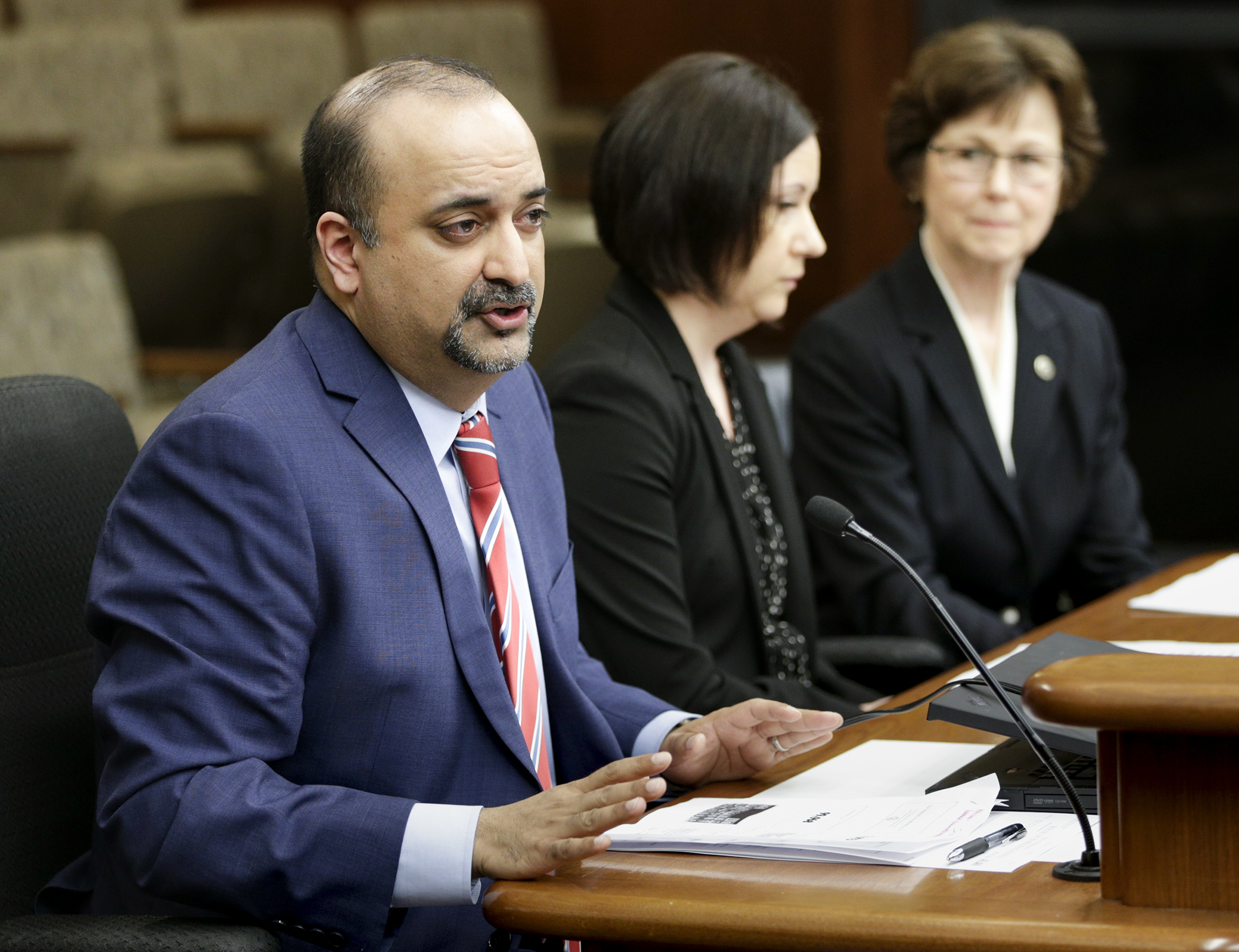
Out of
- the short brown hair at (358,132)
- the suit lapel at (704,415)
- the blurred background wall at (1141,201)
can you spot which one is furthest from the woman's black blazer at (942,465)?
the blurred background wall at (1141,201)

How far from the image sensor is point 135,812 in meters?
1.22

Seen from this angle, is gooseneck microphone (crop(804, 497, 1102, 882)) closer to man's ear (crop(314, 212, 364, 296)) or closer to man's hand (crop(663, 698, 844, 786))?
man's hand (crop(663, 698, 844, 786))

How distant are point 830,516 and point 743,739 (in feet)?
0.71

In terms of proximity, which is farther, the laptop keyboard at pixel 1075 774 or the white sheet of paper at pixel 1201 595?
the white sheet of paper at pixel 1201 595

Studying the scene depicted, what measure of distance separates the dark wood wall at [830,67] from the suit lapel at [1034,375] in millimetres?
1739

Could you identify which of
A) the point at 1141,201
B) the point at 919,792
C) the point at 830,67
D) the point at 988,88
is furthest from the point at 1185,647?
the point at 830,67

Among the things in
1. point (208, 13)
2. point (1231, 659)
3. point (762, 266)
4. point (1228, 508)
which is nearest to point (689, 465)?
point (762, 266)

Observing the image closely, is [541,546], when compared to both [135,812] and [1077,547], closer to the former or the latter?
[135,812]

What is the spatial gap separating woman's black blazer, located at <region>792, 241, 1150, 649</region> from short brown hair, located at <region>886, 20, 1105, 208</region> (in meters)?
0.19

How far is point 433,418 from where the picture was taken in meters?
1.43

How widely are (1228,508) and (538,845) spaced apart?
3.88 metres

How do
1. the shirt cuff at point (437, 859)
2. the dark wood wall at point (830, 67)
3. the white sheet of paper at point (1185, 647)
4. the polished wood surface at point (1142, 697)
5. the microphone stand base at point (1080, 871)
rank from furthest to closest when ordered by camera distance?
the dark wood wall at point (830, 67)
the white sheet of paper at point (1185, 647)
the shirt cuff at point (437, 859)
the microphone stand base at point (1080, 871)
the polished wood surface at point (1142, 697)

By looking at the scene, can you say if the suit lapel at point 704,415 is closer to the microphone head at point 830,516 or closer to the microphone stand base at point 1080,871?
the microphone head at point 830,516

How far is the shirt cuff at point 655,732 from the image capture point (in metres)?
1.55
